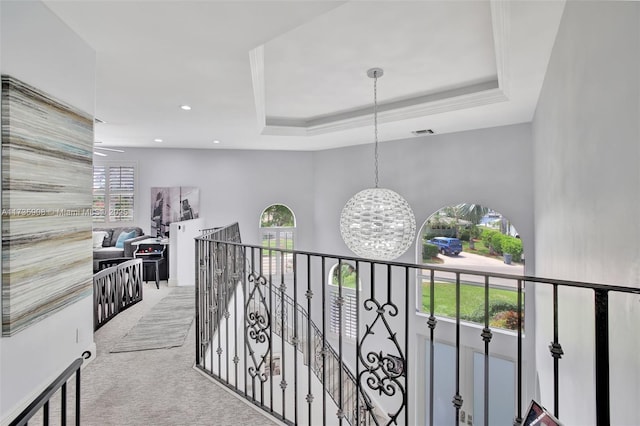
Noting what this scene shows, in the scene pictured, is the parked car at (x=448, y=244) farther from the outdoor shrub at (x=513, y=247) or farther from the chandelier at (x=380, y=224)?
the chandelier at (x=380, y=224)

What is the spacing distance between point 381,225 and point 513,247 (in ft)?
9.62

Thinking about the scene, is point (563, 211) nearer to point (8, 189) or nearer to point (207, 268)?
point (207, 268)

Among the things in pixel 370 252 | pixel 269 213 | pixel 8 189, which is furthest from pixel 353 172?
pixel 8 189

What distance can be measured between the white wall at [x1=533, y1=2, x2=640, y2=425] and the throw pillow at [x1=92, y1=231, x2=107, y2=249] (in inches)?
298

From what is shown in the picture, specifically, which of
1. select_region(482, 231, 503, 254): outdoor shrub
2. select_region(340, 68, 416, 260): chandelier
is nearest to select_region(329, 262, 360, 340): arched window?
select_region(482, 231, 503, 254): outdoor shrub

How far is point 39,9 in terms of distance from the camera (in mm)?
1949

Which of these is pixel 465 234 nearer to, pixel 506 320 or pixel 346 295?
pixel 506 320

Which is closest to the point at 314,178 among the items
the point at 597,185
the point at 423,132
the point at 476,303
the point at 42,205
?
the point at 423,132

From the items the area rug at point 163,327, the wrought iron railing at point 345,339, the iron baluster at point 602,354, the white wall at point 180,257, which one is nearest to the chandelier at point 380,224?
the wrought iron railing at point 345,339

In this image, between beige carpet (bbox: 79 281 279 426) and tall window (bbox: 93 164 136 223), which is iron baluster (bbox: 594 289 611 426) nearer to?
beige carpet (bbox: 79 281 279 426)

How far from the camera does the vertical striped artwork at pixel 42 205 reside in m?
1.72

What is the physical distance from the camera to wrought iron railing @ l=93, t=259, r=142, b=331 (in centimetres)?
377

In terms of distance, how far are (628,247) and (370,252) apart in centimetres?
242

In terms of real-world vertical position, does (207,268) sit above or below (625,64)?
below
